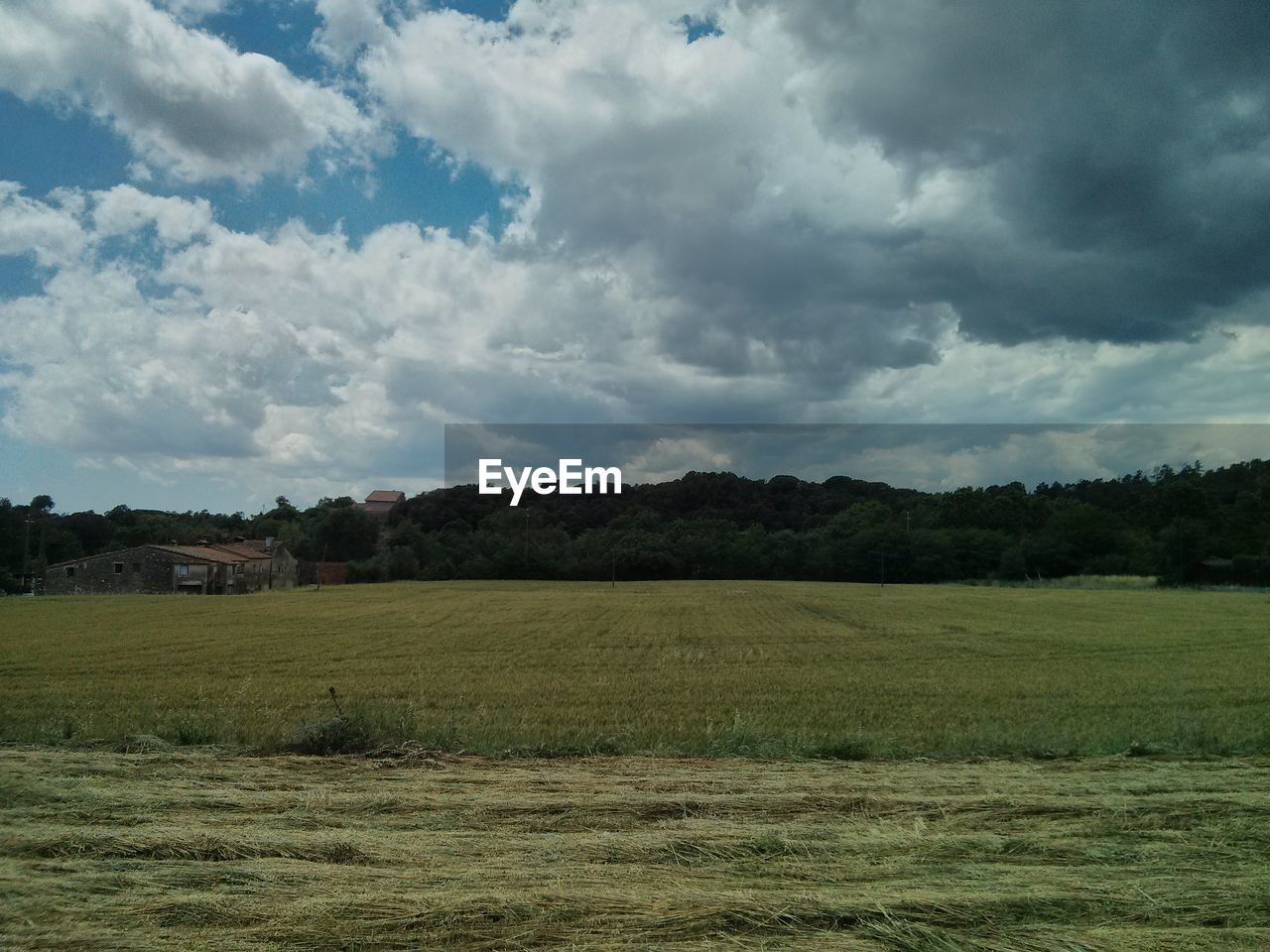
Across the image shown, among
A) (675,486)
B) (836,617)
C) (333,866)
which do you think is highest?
(675,486)

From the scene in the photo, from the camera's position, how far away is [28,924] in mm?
4414

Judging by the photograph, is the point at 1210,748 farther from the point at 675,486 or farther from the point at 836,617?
the point at 675,486

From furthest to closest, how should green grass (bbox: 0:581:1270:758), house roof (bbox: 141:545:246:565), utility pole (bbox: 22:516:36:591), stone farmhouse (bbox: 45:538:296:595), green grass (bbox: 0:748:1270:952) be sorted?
utility pole (bbox: 22:516:36:591), house roof (bbox: 141:545:246:565), stone farmhouse (bbox: 45:538:296:595), green grass (bbox: 0:581:1270:758), green grass (bbox: 0:748:1270:952)

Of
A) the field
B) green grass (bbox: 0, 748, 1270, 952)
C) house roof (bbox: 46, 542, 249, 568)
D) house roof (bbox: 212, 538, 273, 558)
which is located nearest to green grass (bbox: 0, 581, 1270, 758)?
the field

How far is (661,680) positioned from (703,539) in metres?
78.0

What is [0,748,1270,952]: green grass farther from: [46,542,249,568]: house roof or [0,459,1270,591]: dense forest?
[0,459,1270,591]: dense forest

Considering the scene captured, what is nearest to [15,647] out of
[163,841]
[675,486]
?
[163,841]

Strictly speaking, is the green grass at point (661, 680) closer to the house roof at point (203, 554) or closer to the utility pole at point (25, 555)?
the house roof at point (203, 554)

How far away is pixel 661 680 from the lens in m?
20.7

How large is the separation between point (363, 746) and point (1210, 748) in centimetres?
1042

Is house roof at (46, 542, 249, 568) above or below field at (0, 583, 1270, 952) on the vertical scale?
above

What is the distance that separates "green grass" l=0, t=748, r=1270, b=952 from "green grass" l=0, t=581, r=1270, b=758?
9.32 feet

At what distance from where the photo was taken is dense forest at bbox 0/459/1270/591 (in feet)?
284

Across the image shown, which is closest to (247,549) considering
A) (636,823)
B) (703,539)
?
(703,539)
